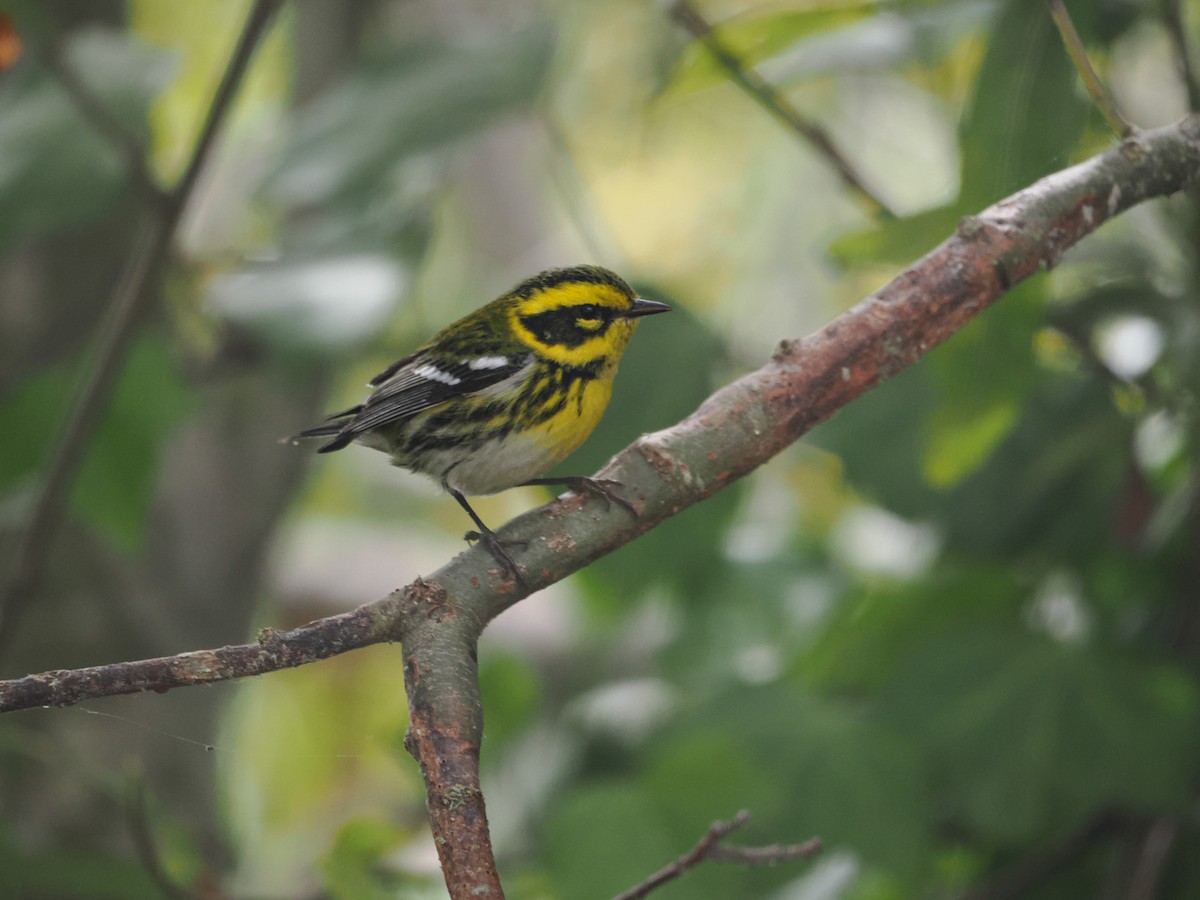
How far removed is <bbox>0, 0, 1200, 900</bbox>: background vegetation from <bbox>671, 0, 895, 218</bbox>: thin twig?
52mm

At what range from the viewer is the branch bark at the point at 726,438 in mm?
973

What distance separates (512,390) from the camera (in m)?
1.80

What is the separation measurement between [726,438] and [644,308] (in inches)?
23.2

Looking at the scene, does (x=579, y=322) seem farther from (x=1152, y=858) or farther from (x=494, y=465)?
(x=1152, y=858)

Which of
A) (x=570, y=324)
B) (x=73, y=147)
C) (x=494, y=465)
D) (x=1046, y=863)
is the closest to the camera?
(x=494, y=465)

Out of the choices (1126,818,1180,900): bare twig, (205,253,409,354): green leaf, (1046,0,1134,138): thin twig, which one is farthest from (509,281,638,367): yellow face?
(1126,818,1180,900): bare twig

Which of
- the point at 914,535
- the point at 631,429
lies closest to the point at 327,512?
the point at 914,535

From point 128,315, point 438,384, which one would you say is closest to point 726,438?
point 438,384

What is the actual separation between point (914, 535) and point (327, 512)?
3166 millimetres

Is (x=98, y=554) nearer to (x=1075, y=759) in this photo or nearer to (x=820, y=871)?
(x=820, y=871)

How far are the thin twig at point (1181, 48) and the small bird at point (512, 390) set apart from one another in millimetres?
831

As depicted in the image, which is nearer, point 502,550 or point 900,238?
point 502,550

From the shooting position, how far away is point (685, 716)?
6.68ft

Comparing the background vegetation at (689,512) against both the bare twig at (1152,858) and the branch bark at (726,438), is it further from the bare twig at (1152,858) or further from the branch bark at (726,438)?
the branch bark at (726,438)
